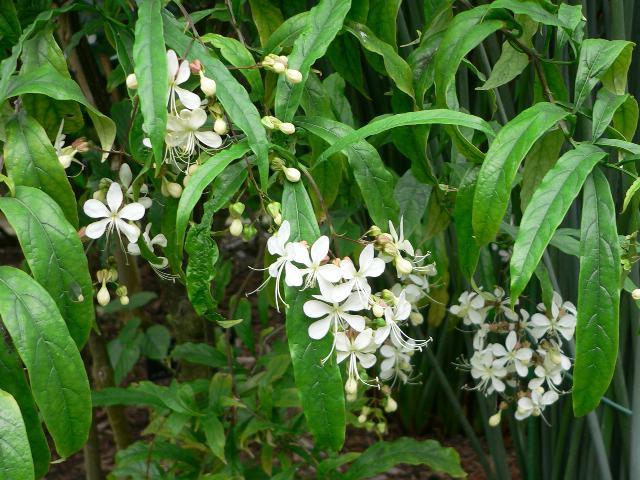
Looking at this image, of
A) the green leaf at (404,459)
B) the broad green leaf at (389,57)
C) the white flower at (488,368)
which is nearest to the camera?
the broad green leaf at (389,57)

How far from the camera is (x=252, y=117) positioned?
776 millimetres

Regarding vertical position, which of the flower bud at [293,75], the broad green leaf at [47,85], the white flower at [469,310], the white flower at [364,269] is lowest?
the white flower at [469,310]

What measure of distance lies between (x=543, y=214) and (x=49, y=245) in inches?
17.8

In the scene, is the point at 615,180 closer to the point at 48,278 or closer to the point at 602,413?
the point at 602,413

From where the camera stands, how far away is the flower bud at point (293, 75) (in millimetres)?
796

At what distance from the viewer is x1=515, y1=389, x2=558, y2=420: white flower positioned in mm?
1253

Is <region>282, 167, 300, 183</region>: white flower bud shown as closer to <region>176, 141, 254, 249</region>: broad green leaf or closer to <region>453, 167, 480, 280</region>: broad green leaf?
<region>176, 141, 254, 249</region>: broad green leaf

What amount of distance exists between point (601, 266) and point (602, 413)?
0.71 meters

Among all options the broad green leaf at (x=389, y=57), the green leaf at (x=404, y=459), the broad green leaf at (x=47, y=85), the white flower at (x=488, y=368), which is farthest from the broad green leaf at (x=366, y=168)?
the green leaf at (x=404, y=459)

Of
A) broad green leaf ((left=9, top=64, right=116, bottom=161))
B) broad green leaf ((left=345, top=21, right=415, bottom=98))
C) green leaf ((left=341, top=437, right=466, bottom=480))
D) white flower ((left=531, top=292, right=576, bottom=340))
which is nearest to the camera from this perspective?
broad green leaf ((left=9, top=64, right=116, bottom=161))

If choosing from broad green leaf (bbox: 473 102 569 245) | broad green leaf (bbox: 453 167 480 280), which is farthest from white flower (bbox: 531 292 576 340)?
broad green leaf (bbox: 473 102 569 245)

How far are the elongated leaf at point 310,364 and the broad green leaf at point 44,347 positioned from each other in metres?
0.20

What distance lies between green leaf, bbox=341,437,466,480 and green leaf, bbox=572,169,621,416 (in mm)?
737

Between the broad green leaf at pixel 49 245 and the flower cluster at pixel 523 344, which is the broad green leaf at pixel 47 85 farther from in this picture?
the flower cluster at pixel 523 344
